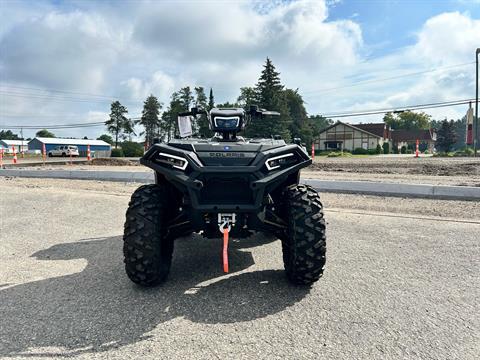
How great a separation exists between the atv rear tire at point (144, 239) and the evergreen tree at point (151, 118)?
3015 inches

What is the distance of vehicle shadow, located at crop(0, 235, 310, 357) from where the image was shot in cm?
250

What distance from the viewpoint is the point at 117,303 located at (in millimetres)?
3072

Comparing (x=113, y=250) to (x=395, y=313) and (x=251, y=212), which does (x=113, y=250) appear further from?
(x=395, y=313)

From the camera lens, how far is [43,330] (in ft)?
8.57

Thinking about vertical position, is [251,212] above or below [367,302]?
above

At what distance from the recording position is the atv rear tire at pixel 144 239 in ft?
10.4

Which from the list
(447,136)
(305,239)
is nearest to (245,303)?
(305,239)

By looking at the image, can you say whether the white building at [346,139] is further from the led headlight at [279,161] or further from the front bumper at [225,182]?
the front bumper at [225,182]

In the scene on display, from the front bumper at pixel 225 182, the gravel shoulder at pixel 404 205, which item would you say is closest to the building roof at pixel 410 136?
the gravel shoulder at pixel 404 205

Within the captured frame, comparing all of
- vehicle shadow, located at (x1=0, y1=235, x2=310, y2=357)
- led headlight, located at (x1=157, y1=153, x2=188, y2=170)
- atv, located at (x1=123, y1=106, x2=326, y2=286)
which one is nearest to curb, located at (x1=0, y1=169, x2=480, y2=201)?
vehicle shadow, located at (x1=0, y1=235, x2=310, y2=357)

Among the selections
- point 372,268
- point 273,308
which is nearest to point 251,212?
point 273,308

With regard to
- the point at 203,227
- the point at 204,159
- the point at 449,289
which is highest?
the point at 204,159

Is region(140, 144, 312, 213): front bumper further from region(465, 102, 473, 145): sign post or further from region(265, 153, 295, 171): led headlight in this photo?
region(465, 102, 473, 145): sign post

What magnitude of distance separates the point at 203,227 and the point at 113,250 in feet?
6.80
